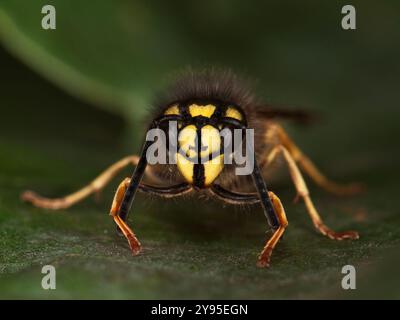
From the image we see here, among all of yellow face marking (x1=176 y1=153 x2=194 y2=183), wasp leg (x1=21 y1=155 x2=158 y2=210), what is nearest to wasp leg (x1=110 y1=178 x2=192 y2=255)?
yellow face marking (x1=176 y1=153 x2=194 y2=183)

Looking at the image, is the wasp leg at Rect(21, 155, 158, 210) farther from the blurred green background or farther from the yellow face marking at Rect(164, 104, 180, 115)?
the yellow face marking at Rect(164, 104, 180, 115)

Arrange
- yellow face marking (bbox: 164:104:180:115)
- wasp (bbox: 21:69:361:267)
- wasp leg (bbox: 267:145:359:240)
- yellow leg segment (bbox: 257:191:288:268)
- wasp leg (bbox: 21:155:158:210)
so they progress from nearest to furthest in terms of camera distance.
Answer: yellow leg segment (bbox: 257:191:288:268)
wasp (bbox: 21:69:361:267)
yellow face marking (bbox: 164:104:180:115)
wasp leg (bbox: 267:145:359:240)
wasp leg (bbox: 21:155:158:210)

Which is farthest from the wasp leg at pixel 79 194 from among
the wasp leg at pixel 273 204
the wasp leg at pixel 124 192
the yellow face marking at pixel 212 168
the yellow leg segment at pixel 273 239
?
the yellow leg segment at pixel 273 239

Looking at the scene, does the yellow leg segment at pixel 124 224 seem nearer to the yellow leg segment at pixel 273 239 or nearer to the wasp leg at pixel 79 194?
the yellow leg segment at pixel 273 239

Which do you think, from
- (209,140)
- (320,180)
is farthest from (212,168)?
(320,180)

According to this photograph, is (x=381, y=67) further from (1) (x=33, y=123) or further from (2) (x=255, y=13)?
(1) (x=33, y=123)
